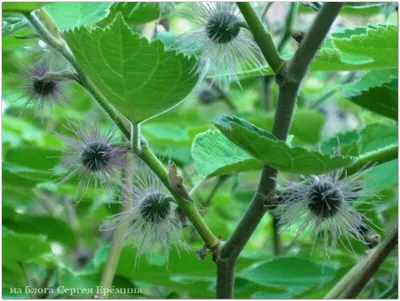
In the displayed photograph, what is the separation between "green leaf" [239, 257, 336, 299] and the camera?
4.09ft

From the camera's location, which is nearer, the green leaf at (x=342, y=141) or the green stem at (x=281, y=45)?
the green leaf at (x=342, y=141)

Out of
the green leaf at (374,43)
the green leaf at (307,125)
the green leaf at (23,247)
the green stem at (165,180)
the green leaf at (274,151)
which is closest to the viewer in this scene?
the green leaf at (274,151)

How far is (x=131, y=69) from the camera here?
806 mm

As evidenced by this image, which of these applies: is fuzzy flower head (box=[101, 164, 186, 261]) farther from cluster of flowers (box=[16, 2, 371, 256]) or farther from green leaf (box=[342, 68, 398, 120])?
green leaf (box=[342, 68, 398, 120])

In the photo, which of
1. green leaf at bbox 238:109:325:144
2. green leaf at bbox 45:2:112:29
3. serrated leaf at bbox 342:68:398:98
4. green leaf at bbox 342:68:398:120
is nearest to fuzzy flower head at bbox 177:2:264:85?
green leaf at bbox 45:2:112:29

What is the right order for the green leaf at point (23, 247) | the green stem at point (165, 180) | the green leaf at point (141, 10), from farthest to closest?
the green leaf at point (23, 247), the green leaf at point (141, 10), the green stem at point (165, 180)

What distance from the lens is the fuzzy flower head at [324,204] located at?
35.3 inches

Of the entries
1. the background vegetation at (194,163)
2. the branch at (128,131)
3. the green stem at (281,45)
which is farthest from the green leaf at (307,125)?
the branch at (128,131)

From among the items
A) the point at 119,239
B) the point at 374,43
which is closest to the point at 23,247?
the point at 119,239

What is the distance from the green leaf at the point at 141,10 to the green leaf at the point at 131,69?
278 mm

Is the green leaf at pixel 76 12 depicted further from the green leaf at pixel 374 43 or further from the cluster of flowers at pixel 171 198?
the green leaf at pixel 374 43

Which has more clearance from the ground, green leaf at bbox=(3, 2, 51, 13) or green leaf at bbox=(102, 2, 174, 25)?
green leaf at bbox=(3, 2, 51, 13)

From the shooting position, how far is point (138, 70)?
81 cm

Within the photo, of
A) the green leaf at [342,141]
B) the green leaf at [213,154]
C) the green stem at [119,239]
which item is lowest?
the green stem at [119,239]
